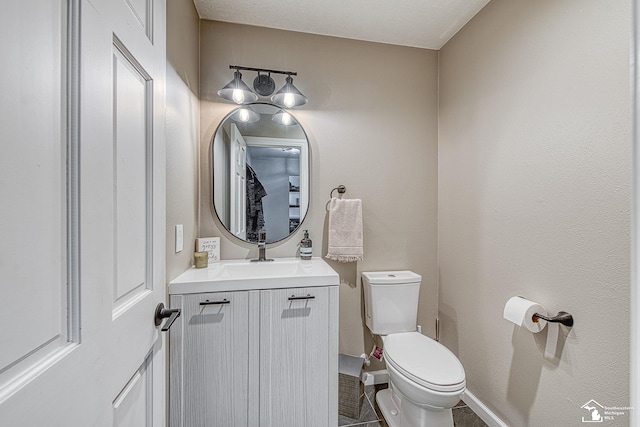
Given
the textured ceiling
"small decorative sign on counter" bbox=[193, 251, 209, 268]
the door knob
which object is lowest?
the door knob

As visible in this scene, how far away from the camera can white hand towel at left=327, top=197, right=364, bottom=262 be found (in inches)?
75.3

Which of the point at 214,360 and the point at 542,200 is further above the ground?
the point at 542,200

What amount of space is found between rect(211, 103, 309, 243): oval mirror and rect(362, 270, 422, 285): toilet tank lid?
0.60 meters

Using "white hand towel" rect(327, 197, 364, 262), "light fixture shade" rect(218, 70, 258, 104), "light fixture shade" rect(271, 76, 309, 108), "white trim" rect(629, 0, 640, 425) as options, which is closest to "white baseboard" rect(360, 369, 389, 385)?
"white hand towel" rect(327, 197, 364, 262)

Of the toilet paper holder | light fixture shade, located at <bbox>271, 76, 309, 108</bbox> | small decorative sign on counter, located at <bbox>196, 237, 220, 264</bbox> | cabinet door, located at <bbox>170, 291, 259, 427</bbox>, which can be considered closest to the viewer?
the toilet paper holder

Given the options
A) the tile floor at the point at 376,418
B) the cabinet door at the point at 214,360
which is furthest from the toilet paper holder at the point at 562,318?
the cabinet door at the point at 214,360

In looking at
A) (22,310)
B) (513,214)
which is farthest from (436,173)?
(22,310)

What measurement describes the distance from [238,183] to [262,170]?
0.18 m

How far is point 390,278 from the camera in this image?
1.87 metres

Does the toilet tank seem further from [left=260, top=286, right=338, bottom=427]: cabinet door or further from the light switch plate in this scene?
the light switch plate

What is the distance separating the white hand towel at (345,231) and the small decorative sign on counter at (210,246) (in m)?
0.72

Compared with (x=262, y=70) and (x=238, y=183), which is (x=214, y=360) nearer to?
(x=238, y=183)

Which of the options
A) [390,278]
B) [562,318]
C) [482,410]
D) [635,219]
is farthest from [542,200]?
[482,410]

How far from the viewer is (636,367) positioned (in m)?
0.45
